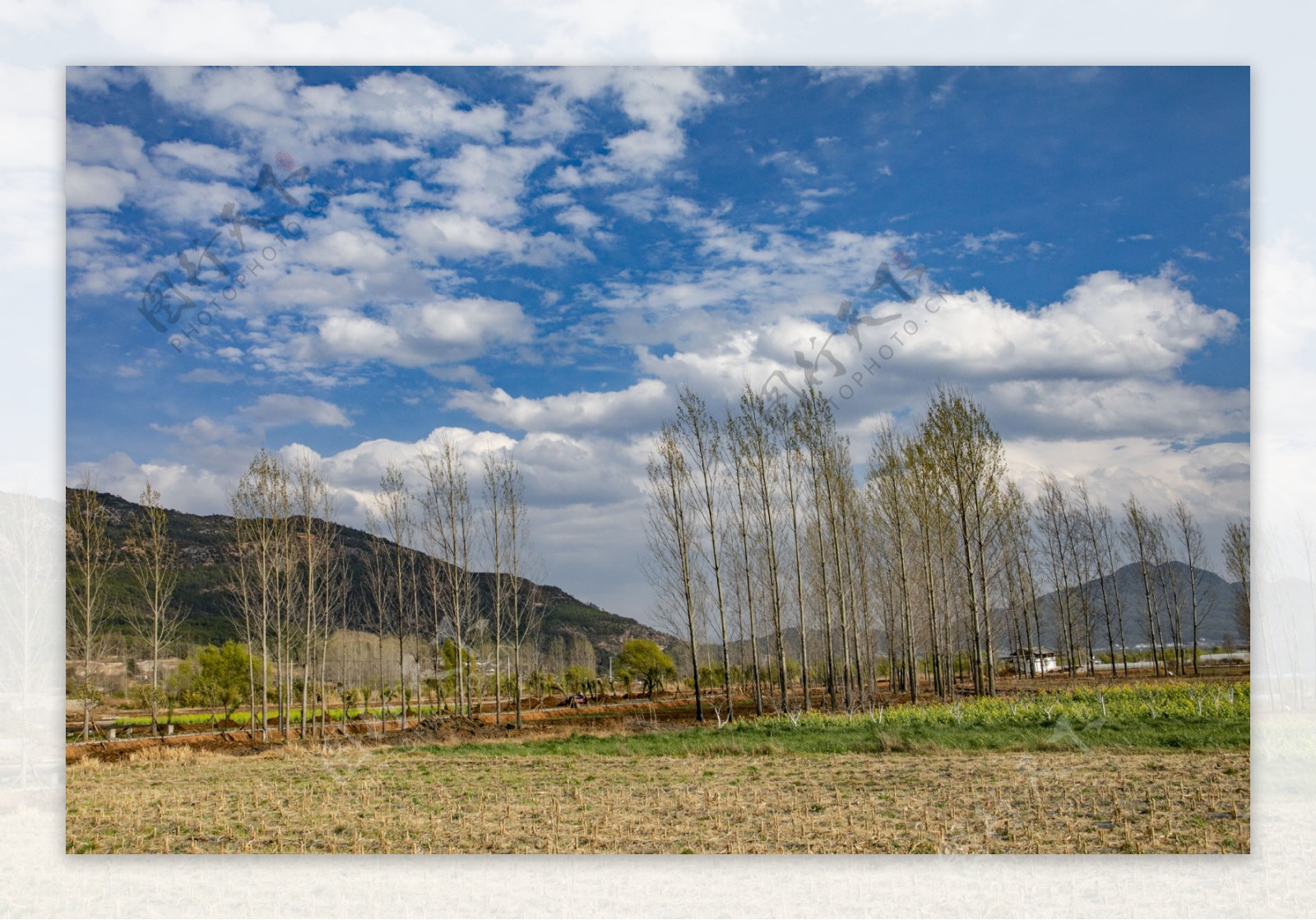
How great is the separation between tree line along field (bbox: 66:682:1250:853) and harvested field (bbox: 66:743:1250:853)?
0.08 ft

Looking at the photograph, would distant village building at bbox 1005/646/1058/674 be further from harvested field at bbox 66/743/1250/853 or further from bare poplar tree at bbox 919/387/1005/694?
harvested field at bbox 66/743/1250/853

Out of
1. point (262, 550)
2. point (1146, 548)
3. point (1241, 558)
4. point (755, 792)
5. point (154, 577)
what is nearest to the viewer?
point (1241, 558)

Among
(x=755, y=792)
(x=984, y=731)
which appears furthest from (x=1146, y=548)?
(x=755, y=792)

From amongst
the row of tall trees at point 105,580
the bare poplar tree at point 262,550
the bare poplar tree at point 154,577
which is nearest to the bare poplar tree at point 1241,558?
the row of tall trees at point 105,580

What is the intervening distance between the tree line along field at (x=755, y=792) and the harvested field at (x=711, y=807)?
0.02m

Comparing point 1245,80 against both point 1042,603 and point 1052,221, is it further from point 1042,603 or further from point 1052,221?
point 1042,603

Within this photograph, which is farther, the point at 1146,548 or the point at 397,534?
the point at 397,534

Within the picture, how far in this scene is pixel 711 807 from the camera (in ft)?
24.3

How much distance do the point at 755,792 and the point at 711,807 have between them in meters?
0.79

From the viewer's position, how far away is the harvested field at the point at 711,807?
6.37m

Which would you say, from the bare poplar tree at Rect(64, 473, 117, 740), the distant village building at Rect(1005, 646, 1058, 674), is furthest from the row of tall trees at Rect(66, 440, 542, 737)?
→ the distant village building at Rect(1005, 646, 1058, 674)

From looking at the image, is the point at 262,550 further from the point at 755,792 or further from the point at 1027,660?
the point at 1027,660

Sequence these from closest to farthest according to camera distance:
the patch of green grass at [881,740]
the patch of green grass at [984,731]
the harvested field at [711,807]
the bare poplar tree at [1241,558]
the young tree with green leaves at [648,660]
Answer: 1. the harvested field at [711,807]
2. the bare poplar tree at [1241,558]
3. the patch of green grass at [881,740]
4. the patch of green grass at [984,731]
5. the young tree with green leaves at [648,660]

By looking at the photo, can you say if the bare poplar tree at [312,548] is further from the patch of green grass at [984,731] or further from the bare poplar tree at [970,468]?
the bare poplar tree at [970,468]
